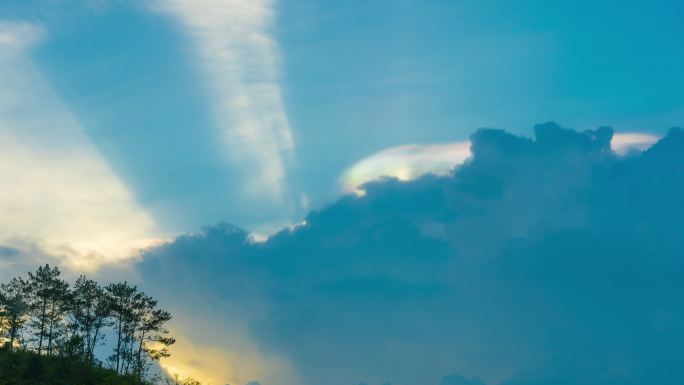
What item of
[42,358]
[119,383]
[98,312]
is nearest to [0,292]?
[98,312]

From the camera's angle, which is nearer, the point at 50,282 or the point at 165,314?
the point at 50,282

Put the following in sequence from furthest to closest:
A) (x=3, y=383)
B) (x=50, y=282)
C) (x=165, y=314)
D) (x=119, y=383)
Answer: (x=165, y=314) → (x=50, y=282) → (x=119, y=383) → (x=3, y=383)

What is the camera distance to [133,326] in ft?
420

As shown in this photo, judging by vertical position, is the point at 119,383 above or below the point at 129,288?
below

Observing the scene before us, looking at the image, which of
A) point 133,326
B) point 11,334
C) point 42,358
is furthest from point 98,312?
point 42,358

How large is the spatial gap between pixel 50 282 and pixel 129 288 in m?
12.7

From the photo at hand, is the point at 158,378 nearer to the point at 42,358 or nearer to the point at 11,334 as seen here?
the point at 42,358

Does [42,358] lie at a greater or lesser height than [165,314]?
lesser

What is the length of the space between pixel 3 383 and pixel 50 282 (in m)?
34.0

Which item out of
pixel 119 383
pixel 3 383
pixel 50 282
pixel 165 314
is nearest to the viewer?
pixel 3 383

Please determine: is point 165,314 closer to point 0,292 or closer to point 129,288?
point 129,288

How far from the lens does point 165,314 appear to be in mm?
128750

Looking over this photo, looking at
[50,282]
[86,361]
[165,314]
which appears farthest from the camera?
[165,314]

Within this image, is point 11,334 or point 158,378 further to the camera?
point 11,334
